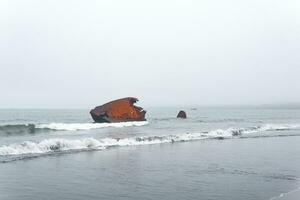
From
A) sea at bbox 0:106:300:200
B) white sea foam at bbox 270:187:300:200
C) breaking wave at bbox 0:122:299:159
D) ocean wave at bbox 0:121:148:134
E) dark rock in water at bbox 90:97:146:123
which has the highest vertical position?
dark rock in water at bbox 90:97:146:123

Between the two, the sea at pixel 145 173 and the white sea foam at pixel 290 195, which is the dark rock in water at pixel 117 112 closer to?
the sea at pixel 145 173

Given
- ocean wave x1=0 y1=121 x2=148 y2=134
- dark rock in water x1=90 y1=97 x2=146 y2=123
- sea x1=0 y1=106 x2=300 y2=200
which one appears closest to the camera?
sea x1=0 y1=106 x2=300 y2=200

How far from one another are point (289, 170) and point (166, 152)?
8.45m

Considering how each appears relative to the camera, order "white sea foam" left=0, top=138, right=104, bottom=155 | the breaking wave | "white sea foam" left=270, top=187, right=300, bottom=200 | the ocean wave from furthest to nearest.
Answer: the ocean wave, the breaking wave, "white sea foam" left=0, top=138, right=104, bottom=155, "white sea foam" left=270, top=187, right=300, bottom=200

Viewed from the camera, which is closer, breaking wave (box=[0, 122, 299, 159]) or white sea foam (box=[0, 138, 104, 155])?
white sea foam (box=[0, 138, 104, 155])

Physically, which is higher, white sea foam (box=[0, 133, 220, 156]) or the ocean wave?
the ocean wave

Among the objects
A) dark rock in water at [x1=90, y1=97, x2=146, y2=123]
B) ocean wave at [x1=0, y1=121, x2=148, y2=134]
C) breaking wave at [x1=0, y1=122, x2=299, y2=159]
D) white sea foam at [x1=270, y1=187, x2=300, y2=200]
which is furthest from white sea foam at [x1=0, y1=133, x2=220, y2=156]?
dark rock in water at [x1=90, y1=97, x2=146, y2=123]

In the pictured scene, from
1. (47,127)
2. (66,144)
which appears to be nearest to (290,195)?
(66,144)

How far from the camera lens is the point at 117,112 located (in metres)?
61.1

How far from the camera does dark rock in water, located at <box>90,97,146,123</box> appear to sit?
60.6m

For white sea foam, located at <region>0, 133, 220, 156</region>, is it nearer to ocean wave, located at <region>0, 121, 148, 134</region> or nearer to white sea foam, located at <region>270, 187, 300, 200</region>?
white sea foam, located at <region>270, 187, 300, 200</region>

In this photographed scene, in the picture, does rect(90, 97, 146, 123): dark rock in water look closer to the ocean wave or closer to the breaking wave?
the ocean wave

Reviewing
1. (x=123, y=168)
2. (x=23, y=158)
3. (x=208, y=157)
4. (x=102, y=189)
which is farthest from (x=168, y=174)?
(x=23, y=158)

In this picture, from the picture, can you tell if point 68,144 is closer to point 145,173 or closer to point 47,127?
point 145,173
